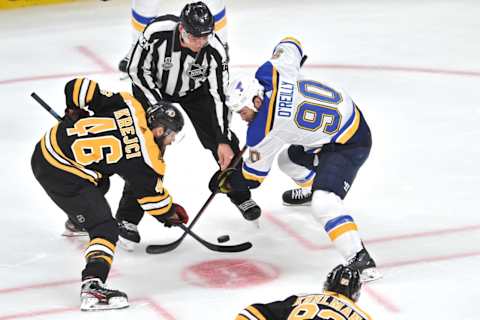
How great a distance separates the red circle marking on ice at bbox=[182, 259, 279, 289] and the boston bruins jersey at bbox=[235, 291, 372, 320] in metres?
1.05

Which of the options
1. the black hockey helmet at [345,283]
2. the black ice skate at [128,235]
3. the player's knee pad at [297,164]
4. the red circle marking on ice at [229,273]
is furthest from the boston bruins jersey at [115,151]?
the black hockey helmet at [345,283]

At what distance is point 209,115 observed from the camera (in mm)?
5922

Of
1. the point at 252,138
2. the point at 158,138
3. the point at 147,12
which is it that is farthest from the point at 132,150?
the point at 147,12

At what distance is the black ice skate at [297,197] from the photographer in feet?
20.1

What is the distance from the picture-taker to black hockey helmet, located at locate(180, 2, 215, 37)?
18.0 ft

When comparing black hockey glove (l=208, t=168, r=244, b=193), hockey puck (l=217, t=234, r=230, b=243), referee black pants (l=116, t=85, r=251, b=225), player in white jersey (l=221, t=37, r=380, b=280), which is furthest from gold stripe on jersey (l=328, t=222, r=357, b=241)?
referee black pants (l=116, t=85, r=251, b=225)

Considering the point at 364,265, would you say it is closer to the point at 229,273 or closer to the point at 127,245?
the point at 229,273

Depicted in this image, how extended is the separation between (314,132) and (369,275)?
0.62 metres

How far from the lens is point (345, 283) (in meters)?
4.16

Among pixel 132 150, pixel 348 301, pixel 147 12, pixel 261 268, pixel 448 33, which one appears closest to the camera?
pixel 348 301

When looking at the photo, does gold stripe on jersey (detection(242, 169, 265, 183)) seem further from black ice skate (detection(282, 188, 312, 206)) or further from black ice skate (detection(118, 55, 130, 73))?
black ice skate (detection(118, 55, 130, 73))

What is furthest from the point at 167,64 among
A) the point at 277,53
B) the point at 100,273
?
the point at 100,273

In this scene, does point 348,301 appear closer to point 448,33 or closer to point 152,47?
point 152,47

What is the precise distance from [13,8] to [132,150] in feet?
14.5
